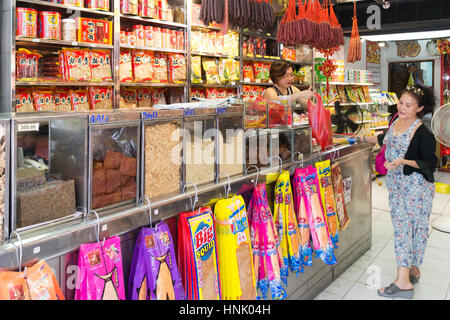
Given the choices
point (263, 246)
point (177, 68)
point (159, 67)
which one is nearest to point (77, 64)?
point (159, 67)

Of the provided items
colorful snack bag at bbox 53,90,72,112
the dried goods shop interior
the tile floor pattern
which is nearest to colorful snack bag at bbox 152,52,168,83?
the dried goods shop interior

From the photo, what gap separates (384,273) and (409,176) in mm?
982

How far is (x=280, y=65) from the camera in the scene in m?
4.58

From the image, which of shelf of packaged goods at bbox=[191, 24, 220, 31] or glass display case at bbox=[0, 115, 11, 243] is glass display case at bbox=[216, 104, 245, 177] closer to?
glass display case at bbox=[0, 115, 11, 243]

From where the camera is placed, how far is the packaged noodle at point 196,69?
5.01 m

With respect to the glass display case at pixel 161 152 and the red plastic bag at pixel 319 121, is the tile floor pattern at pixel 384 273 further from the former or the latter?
the glass display case at pixel 161 152

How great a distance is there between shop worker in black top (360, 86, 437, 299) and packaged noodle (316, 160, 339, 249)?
19.5 inches

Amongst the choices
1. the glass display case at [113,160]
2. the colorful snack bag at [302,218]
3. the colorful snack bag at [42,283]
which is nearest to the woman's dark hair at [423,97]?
the colorful snack bag at [302,218]

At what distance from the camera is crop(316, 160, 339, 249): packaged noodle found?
2.82 meters

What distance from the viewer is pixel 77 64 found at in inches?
155

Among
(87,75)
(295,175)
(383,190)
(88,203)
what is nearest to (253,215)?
(295,175)

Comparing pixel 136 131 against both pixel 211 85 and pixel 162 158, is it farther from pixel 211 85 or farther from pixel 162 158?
pixel 211 85
